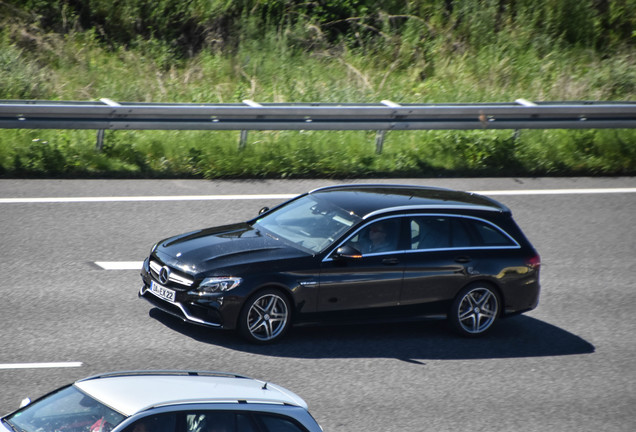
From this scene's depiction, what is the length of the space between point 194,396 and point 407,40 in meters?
17.3

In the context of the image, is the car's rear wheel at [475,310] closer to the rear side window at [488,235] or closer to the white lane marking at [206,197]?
the rear side window at [488,235]

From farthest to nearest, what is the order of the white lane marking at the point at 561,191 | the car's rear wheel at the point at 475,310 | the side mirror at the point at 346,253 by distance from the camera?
the white lane marking at the point at 561,191, the car's rear wheel at the point at 475,310, the side mirror at the point at 346,253

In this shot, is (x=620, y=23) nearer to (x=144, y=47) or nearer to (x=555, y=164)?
(x=555, y=164)

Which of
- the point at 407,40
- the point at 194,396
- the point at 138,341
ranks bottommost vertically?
the point at 138,341

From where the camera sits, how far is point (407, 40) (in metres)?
21.5

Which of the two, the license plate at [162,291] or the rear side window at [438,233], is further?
the rear side window at [438,233]

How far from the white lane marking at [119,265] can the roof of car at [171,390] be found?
17.2ft

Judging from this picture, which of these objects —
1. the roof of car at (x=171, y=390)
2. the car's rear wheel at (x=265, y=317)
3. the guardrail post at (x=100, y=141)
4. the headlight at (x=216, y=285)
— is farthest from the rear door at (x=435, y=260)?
the guardrail post at (x=100, y=141)

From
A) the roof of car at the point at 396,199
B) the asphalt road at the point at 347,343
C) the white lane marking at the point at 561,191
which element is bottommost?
the asphalt road at the point at 347,343

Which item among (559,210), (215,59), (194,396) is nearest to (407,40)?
(215,59)

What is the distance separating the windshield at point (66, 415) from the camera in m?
5.13

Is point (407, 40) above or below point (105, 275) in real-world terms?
above

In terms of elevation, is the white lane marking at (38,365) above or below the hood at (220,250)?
below

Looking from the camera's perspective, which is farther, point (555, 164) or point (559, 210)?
point (555, 164)
